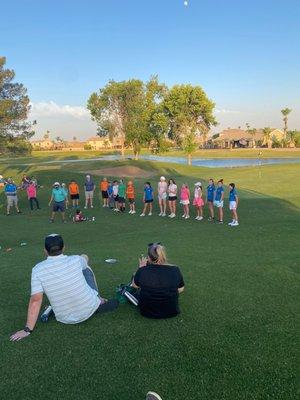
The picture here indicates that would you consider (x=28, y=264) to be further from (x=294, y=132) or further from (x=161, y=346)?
(x=294, y=132)

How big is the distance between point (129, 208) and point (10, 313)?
15949 millimetres

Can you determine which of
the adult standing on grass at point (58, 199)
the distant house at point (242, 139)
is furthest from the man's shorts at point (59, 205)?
the distant house at point (242, 139)

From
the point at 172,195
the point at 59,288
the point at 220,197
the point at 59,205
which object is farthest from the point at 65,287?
the point at 59,205

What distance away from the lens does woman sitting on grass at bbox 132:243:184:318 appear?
247 inches

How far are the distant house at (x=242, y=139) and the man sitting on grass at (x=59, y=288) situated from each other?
11493cm

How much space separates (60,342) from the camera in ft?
19.2

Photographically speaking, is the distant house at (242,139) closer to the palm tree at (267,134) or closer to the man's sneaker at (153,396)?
the palm tree at (267,134)

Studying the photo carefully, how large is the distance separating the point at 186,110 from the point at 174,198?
5491 centimetres

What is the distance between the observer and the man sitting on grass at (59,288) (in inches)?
236

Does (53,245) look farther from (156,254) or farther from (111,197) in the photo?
(111,197)

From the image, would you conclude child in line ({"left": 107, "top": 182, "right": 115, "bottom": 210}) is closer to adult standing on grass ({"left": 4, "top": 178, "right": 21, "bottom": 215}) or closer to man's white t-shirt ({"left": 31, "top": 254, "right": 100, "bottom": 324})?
adult standing on grass ({"left": 4, "top": 178, "right": 21, "bottom": 215})

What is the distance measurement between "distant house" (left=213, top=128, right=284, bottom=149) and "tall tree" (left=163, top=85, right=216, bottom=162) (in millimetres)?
46094

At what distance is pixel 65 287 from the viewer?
606 cm

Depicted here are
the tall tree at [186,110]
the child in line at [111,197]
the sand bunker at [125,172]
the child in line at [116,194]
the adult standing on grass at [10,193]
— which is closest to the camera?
the child in line at [116,194]
